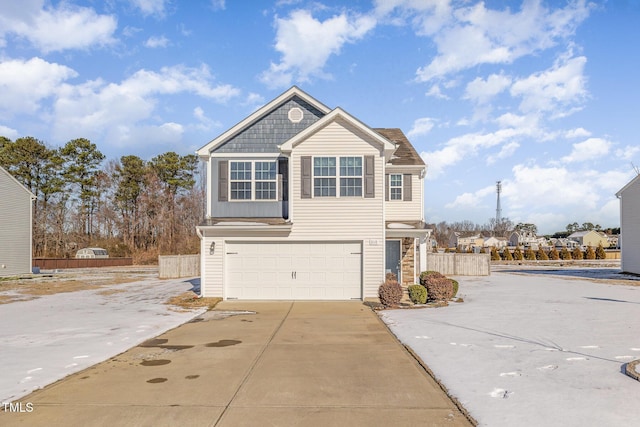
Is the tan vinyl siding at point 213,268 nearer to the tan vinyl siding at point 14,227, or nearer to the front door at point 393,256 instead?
the front door at point 393,256

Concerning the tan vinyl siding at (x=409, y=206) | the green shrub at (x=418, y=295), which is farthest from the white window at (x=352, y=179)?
the green shrub at (x=418, y=295)

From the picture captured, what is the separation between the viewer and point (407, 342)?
32.5ft

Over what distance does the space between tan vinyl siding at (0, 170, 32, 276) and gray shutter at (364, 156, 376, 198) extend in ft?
88.8

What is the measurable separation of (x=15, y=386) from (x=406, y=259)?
1593 centimetres

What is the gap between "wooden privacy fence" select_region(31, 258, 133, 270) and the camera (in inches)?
1774

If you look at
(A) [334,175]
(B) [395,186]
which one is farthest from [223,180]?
(B) [395,186]

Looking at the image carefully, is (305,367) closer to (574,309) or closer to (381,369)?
(381,369)

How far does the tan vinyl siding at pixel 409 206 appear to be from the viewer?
19.9 metres

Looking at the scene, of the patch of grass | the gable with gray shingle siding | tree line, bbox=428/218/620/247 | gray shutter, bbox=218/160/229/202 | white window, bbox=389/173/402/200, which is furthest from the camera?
tree line, bbox=428/218/620/247

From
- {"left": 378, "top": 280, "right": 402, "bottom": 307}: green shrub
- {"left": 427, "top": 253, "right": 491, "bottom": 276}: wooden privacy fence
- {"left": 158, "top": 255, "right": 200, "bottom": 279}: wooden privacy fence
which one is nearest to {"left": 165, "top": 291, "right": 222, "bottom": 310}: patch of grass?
{"left": 378, "top": 280, "right": 402, "bottom": 307}: green shrub

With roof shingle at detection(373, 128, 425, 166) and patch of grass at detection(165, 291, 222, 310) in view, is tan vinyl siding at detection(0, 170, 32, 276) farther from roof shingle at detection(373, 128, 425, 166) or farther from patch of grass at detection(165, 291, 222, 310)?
roof shingle at detection(373, 128, 425, 166)

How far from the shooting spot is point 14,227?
32.2 metres

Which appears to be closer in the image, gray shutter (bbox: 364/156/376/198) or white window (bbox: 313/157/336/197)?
gray shutter (bbox: 364/156/376/198)

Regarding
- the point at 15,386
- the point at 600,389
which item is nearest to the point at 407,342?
the point at 600,389
